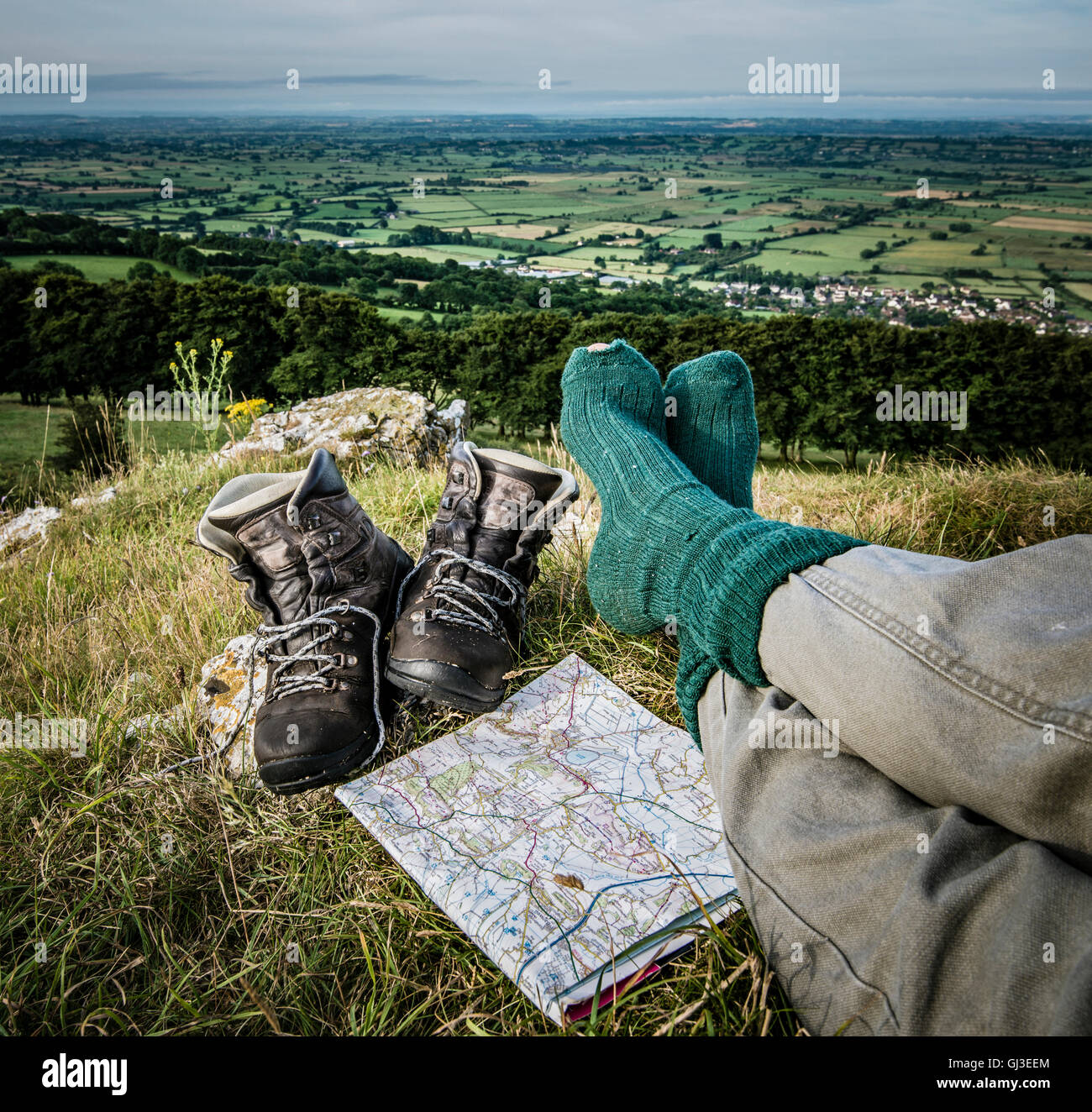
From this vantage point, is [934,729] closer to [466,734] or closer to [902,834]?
[902,834]

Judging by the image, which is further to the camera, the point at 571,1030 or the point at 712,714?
the point at 712,714

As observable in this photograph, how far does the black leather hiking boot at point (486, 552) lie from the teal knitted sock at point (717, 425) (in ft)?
2.91

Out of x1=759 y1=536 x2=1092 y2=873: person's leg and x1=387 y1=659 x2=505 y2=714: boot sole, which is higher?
x1=759 y1=536 x2=1092 y2=873: person's leg

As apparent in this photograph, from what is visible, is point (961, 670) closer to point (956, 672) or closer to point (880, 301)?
point (956, 672)

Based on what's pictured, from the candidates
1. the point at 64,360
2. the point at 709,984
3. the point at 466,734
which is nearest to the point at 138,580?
the point at 466,734

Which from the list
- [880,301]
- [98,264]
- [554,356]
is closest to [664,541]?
[554,356]

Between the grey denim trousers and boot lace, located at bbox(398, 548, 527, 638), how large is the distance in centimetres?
72

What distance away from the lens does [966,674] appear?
3.25 feet

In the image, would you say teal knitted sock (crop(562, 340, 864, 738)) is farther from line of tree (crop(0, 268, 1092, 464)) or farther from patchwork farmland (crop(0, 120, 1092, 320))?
patchwork farmland (crop(0, 120, 1092, 320))

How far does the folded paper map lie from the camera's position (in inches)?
45.6

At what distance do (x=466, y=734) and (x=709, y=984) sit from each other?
0.76 m

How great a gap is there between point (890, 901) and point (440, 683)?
0.97 meters

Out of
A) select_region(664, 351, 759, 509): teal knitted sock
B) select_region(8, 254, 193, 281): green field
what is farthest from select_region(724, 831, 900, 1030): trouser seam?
select_region(8, 254, 193, 281): green field

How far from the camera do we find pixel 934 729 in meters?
0.99
